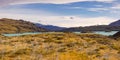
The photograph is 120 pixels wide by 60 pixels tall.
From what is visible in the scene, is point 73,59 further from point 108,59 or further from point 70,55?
point 108,59

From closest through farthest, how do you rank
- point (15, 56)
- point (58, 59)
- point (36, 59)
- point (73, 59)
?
1. point (73, 59)
2. point (58, 59)
3. point (36, 59)
4. point (15, 56)

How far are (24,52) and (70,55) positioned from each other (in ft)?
31.3

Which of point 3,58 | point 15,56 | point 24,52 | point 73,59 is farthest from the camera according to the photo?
point 24,52

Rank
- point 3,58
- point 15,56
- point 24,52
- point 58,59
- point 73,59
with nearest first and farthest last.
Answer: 1. point 73,59
2. point 58,59
3. point 3,58
4. point 15,56
5. point 24,52

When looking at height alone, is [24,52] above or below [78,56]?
below

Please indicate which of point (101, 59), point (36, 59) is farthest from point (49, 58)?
point (101, 59)

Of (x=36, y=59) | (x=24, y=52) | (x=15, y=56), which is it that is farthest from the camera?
(x=24, y=52)

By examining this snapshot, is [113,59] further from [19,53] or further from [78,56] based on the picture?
[19,53]

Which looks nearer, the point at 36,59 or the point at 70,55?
the point at 70,55

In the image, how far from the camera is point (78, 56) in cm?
1905

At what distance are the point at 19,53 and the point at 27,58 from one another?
3.83 m

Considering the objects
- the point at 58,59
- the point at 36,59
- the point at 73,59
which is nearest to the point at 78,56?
the point at 73,59

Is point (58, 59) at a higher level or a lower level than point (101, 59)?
higher

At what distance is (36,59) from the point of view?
2238 centimetres
